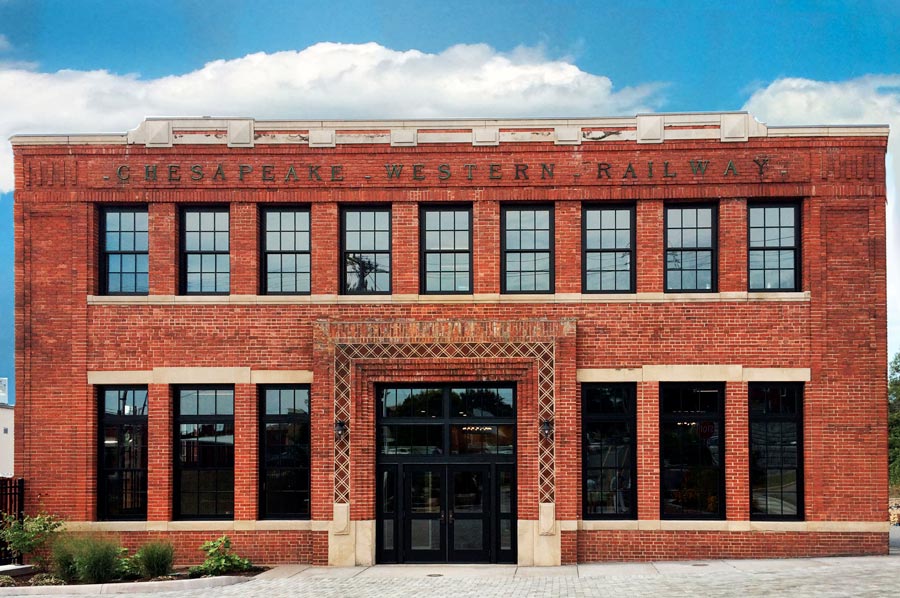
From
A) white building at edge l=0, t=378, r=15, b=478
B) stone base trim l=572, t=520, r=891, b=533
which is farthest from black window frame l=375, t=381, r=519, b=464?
white building at edge l=0, t=378, r=15, b=478

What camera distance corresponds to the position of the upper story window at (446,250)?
18.3 m

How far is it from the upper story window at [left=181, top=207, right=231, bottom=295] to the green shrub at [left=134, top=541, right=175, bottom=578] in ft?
16.6

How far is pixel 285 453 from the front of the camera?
1830 cm

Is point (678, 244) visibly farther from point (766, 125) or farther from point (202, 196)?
point (202, 196)

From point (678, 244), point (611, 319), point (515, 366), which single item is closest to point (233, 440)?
point (515, 366)

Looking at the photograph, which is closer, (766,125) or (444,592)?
(444,592)

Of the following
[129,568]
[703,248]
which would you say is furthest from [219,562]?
[703,248]

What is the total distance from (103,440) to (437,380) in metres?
6.90

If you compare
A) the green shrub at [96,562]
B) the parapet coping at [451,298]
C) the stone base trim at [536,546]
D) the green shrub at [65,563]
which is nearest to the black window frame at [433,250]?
the parapet coping at [451,298]

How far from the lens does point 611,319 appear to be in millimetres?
17906

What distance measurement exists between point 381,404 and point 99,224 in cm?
682

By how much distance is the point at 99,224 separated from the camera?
732 inches

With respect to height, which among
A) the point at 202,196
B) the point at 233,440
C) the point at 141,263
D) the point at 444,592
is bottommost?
the point at 444,592

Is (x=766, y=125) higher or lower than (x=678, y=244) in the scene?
higher
